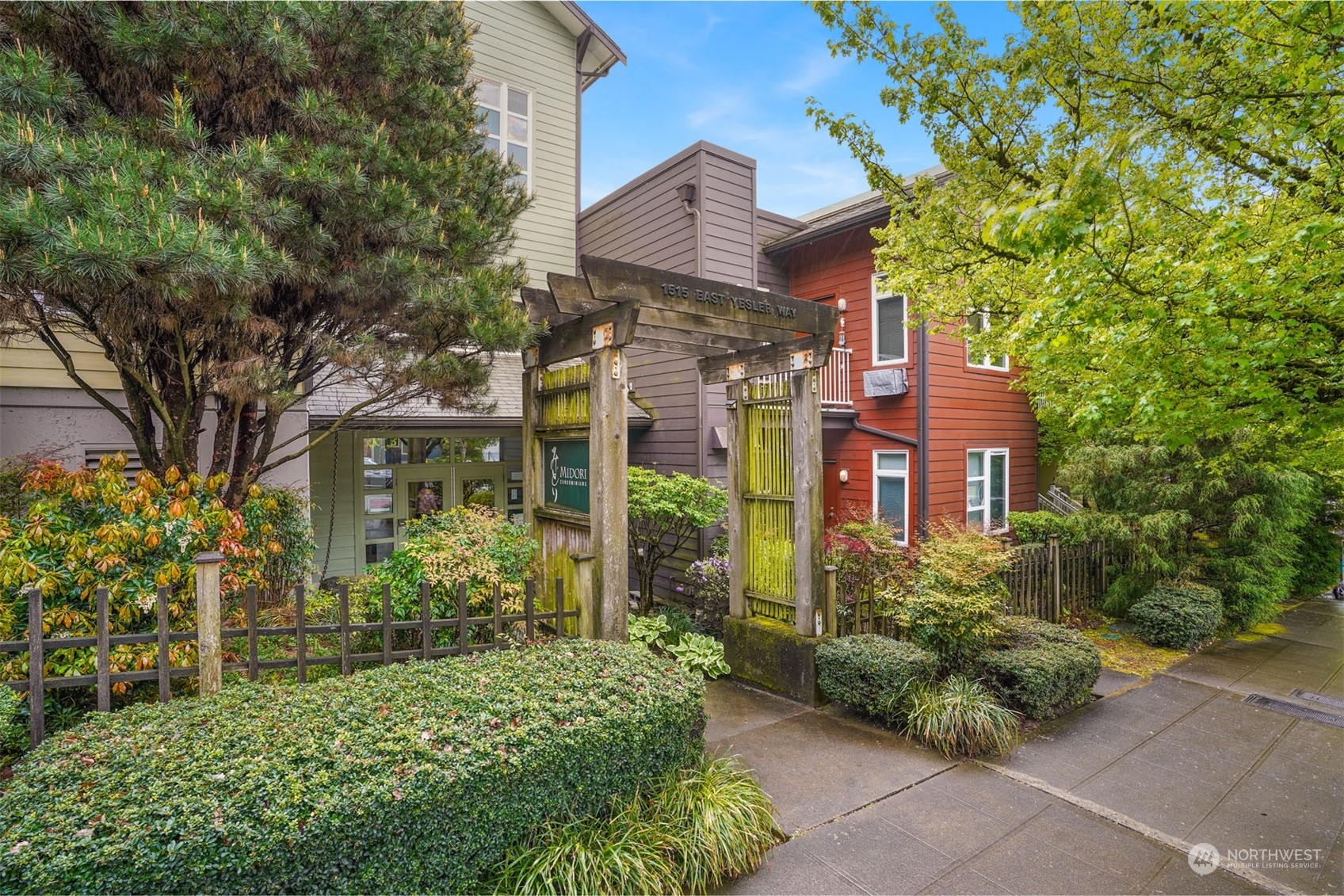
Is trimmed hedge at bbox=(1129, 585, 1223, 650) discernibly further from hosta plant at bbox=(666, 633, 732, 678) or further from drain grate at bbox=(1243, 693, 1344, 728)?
hosta plant at bbox=(666, 633, 732, 678)

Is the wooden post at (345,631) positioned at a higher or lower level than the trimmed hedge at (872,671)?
higher

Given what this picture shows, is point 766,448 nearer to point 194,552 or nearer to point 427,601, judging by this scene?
point 427,601

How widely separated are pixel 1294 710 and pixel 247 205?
927 cm

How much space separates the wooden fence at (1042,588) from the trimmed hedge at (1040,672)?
104 centimetres

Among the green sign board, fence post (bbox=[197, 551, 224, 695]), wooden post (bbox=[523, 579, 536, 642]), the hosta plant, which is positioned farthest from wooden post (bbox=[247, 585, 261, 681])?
the hosta plant

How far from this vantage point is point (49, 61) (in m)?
3.49

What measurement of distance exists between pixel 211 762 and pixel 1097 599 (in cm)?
1044

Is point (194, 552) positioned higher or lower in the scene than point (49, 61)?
lower

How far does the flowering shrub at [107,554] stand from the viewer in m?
3.54

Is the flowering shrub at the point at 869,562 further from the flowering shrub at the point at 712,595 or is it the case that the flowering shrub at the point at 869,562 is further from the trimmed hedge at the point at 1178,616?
the trimmed hedge at the point at 1178,616

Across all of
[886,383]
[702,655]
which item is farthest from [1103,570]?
[702,655]

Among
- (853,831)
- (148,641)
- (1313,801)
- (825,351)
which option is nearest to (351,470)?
(148,641)

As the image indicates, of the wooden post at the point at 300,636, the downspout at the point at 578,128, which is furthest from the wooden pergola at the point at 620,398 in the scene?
the downspout at the point at 578,128

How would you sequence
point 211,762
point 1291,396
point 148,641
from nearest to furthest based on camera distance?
point 211,762
point 148,641
point 1291,396
